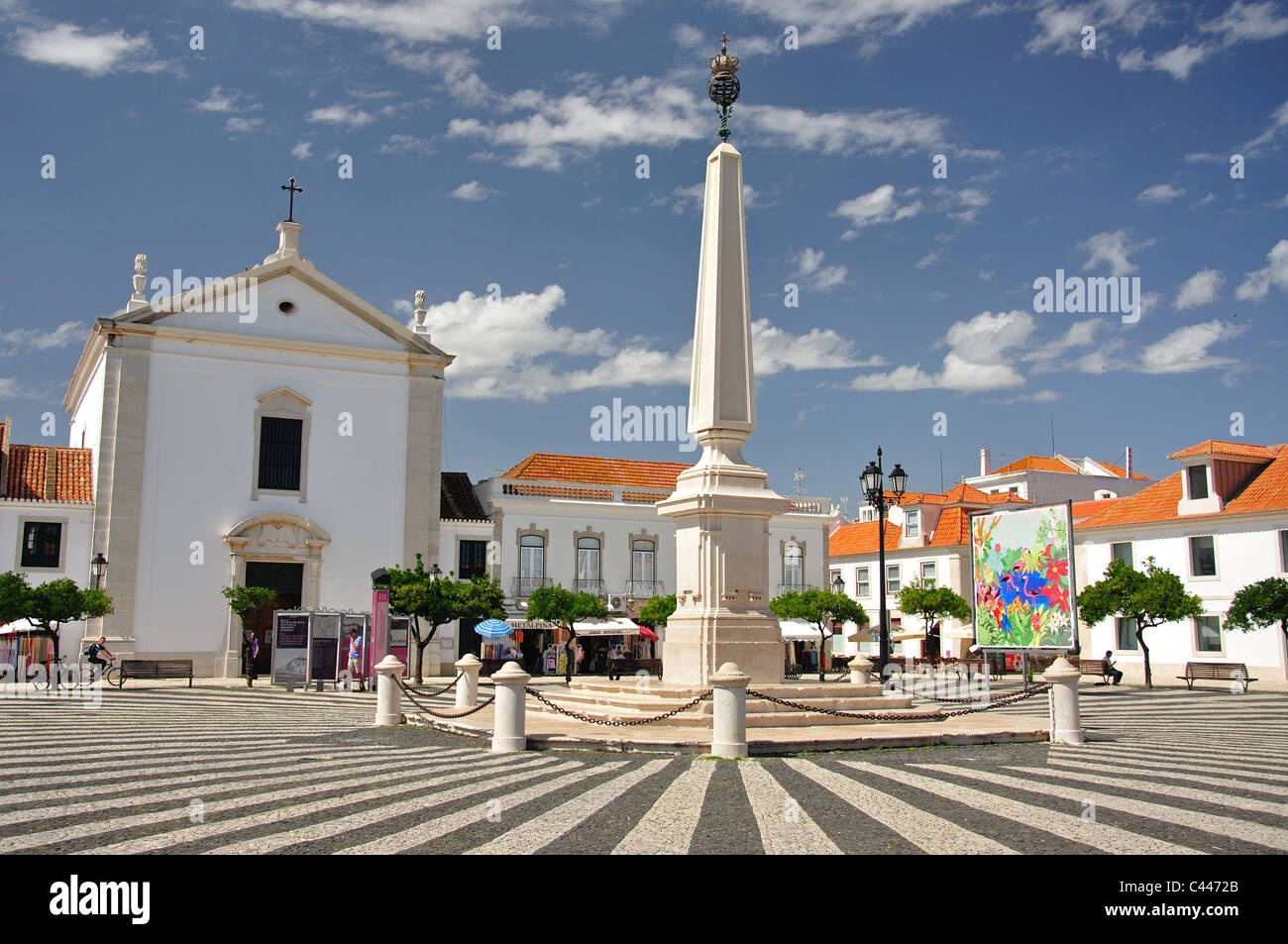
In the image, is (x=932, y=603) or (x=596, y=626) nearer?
(x=596, y=626)

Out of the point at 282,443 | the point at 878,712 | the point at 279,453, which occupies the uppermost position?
the point at 282,443

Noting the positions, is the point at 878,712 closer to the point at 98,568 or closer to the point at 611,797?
the point at 611,797

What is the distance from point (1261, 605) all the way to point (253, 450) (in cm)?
2884

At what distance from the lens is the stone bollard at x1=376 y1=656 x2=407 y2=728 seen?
1527 centimetres

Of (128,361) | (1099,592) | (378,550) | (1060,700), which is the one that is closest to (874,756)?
(1060,700)

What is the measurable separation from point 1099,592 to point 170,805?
89.1 ft

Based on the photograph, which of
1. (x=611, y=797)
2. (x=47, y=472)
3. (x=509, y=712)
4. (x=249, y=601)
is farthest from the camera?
(x=47, y=472)

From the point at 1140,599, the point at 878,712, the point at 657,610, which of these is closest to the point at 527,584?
the point at 657,610

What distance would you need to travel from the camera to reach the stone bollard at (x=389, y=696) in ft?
50.1

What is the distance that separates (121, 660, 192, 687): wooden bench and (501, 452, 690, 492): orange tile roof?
15851mm

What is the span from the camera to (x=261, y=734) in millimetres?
14031

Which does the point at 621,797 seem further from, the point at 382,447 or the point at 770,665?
the point at 382,447

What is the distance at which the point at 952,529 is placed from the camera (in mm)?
44500

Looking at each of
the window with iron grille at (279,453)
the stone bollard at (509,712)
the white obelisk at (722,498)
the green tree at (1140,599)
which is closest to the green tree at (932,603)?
the green tree at (1140,599)
